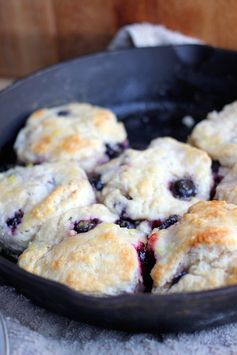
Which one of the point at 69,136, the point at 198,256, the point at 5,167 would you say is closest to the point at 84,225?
the point at 198,256

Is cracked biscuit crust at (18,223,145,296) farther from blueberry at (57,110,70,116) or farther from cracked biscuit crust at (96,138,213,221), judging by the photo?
blueberry at (57,110,70,116)

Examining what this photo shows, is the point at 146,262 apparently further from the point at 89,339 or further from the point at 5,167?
the point at 5,167

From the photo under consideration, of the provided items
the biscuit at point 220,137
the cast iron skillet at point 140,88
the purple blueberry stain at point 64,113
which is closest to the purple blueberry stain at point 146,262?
the biscuit at point 220,137

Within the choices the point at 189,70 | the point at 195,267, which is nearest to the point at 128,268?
the point at 195,267

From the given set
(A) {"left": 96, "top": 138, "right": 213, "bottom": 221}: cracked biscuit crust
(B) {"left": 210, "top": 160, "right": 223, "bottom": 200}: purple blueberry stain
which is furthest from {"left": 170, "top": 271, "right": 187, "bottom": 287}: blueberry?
(B) {"left": 210, "top": 160, "right": 223, "bottom": 200}: purple blueberry stain

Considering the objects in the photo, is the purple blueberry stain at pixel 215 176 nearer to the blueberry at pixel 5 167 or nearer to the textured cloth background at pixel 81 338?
the textured cloth background at pixel 81 338

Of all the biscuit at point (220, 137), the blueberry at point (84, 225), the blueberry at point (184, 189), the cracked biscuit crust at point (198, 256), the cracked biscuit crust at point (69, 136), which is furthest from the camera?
the cracked biscuit crust at point (69, 136)

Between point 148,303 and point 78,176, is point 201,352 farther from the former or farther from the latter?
point 78,176
